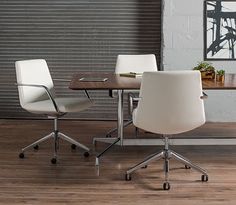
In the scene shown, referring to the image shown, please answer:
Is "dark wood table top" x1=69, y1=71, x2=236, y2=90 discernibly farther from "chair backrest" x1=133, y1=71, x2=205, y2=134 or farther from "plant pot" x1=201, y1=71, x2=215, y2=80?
"chair backrest" x1=133, y1=71, x2=205, y2=134

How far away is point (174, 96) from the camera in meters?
3.41

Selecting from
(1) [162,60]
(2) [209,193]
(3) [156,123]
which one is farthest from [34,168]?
(1) [162,60]

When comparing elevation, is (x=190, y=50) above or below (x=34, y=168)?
above

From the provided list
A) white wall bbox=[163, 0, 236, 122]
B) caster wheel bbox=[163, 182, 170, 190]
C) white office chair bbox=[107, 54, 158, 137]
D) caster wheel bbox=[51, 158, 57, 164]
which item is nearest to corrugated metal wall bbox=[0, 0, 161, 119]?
white wall bbox=[163, 0, 236, 122]

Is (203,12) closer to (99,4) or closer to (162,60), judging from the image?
(162,60)

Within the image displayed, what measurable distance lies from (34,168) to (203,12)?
2.95 m

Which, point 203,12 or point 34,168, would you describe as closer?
point 34,168

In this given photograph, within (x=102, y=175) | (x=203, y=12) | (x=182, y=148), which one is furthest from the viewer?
(x=203, y=12)

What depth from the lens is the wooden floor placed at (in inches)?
133

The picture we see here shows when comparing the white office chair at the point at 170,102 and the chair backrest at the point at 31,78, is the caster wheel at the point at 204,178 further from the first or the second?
the chair backrest at the point at 31,78

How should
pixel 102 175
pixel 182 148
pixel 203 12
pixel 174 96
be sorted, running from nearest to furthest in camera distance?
pixel 174 96, pixel 102 175, pixel 182 148, pixel 203 12

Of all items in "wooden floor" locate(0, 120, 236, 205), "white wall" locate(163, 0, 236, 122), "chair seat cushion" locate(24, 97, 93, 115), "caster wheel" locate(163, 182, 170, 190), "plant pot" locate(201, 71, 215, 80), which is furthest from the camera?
"white wall" locate(163, 0, 236, 122)

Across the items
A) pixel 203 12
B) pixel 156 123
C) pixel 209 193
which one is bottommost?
pixel 209 193

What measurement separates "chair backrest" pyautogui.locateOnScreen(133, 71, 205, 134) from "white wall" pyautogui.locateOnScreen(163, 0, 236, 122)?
2.48m
